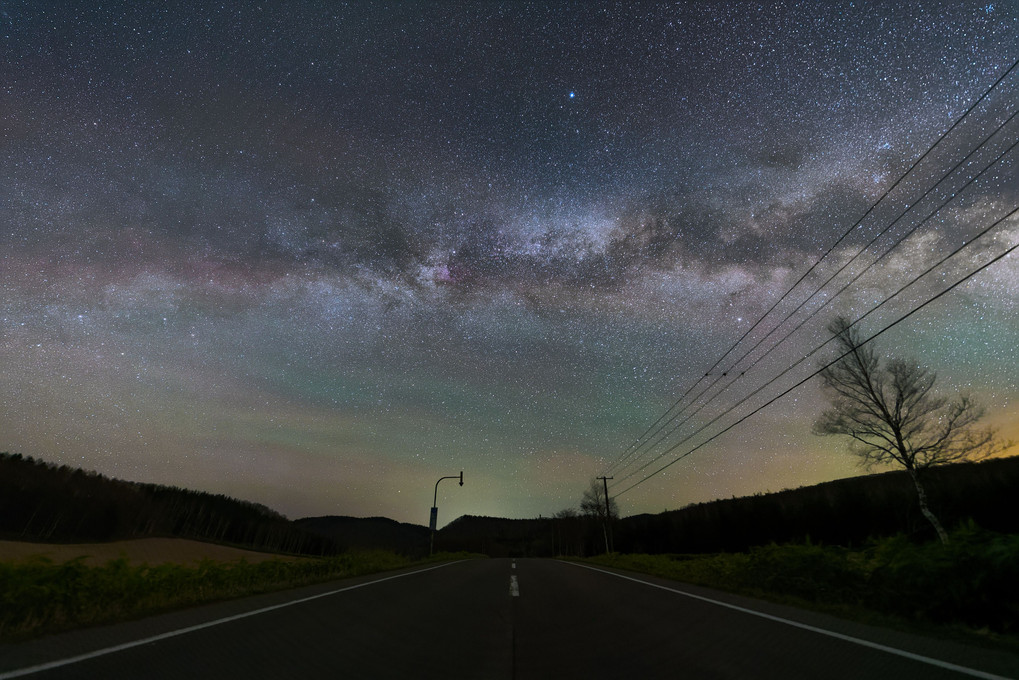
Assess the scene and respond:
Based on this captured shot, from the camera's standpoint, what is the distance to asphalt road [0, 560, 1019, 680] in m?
4.00

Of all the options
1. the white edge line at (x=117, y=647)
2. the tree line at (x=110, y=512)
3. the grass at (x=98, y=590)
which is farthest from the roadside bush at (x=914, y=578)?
the tree line at (x=110, y=512)

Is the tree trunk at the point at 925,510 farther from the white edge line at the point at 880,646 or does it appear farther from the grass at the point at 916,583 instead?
the white edge line at the point at 880,646

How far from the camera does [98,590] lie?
6.97 metres

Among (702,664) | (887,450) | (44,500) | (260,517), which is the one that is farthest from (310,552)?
(702,664)

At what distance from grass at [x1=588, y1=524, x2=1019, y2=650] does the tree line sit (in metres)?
104

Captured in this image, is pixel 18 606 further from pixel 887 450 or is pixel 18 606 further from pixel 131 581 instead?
pixel 887 450

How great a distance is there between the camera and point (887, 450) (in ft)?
86.6

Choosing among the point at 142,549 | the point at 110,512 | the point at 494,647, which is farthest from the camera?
the point at 110,512

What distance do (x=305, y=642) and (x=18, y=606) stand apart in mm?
3959

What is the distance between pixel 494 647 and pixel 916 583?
6.98 m

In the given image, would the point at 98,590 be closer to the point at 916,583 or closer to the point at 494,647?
the point at 494,647

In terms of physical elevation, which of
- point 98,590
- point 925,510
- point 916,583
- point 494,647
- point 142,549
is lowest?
point 494,647

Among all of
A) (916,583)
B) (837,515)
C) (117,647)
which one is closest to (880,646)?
(916,583)

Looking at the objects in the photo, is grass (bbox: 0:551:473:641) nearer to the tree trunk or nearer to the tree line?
the tree trunk
